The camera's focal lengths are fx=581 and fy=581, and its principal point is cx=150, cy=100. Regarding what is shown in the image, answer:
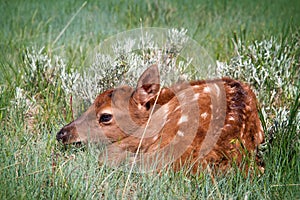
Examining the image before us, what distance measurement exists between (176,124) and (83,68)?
1.91 metres

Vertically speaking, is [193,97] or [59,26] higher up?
[59,26]

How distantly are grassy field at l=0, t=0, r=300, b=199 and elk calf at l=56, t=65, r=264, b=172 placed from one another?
0.12 m

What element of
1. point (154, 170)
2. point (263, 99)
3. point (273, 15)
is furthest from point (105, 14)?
point (154, 170)

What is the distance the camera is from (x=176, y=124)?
13.8ft

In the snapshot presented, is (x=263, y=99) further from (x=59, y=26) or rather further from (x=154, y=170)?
(x=59, y=26)

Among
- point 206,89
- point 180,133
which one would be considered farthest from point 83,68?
point 180,133

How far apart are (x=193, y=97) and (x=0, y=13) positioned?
4590 mm

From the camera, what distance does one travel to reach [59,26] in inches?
307

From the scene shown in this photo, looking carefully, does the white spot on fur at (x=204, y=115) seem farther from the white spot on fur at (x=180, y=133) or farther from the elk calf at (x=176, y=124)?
the white spot on fur at (x=180, y=133)

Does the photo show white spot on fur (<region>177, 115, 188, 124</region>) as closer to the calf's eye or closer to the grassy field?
the grassy field

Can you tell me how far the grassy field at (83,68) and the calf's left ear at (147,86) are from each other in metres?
0.56

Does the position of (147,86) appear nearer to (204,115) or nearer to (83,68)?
(204,115)

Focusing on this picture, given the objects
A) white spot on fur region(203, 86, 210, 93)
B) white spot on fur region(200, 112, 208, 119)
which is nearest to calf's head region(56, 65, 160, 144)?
white spot on fur region(203, 86, 210, 93)

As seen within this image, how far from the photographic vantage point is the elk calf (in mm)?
3971
